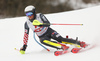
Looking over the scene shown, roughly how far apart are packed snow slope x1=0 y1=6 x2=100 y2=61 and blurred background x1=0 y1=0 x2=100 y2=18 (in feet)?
26.2

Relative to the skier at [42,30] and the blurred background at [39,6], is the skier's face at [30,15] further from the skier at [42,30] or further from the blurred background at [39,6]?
the blurred background at [39,6]

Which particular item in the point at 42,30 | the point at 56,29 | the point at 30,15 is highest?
the point at 30,15

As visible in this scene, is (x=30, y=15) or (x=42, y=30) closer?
(x=30, y=15)

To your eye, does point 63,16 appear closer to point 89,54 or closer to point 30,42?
point 30,42

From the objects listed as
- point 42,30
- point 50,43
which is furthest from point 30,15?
point 50,43

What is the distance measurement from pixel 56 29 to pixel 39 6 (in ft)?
32.9

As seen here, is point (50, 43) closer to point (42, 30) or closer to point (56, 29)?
point (42, 30)

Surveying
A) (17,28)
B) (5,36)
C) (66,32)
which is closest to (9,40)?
(5,36)

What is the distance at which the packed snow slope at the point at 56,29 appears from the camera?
3471 millimetres

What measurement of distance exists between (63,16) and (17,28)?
186cm

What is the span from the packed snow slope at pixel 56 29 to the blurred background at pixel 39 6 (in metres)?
7.97

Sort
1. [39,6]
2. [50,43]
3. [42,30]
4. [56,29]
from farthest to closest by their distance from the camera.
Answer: [39,6]
[56,29]
[42,30]
[50,43]

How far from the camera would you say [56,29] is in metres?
5.87

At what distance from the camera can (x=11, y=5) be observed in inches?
626
